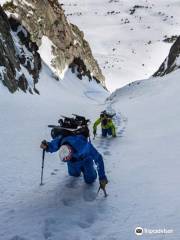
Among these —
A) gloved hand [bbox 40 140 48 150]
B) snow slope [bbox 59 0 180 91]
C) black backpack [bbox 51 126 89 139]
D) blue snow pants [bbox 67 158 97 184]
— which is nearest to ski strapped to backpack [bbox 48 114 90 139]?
black backpack [bbox 51 126 89 139]

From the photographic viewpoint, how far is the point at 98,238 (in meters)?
5.82

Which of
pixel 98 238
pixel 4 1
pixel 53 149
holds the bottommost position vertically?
pixel 98 238

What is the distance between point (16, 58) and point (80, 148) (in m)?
37.0

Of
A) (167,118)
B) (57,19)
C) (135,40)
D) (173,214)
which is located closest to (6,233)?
(173,214)

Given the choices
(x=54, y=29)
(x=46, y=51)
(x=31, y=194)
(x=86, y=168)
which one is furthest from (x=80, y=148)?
(x=54, y=29)

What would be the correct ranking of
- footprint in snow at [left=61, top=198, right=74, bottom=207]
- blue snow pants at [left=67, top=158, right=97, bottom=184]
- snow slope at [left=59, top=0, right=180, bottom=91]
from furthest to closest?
snow slope at [left=59, top=0, right=180, bottom=91]
blue snow pants at [left=67, top=158, right=97, bottom=184]
footprint in snow at [left=61, top=198, right=74, bottom=207]

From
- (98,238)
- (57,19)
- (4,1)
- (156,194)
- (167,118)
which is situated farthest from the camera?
(57,19)

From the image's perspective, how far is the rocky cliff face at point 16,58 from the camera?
105 feet

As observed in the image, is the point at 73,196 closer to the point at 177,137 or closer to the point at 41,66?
the point at 177,137

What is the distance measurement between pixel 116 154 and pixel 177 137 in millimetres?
2721

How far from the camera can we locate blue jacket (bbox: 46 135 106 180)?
741cm

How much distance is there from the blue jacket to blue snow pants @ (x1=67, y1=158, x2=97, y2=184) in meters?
0.25

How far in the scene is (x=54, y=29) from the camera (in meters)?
79.1

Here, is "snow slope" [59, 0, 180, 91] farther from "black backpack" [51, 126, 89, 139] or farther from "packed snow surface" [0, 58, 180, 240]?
"black backpack" [51, 126, 89, 139]
